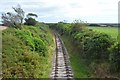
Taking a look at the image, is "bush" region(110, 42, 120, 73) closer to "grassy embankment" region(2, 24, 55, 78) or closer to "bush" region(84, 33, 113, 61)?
"bush" region(84, 33, 113, 61)

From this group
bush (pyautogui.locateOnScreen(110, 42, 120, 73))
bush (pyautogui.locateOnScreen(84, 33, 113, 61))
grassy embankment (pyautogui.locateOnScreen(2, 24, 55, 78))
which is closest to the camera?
bush (pyautogui.locateOnScreen(110, 42, 120, 73))

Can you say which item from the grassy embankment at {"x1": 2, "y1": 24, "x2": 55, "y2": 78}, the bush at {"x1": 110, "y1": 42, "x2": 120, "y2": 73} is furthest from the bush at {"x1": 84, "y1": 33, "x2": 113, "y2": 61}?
the bush at {"x1": 110, "y1": 42, "x2": 120, "y2": 73}

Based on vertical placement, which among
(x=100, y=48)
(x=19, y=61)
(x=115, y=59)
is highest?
(x=100, y=48)

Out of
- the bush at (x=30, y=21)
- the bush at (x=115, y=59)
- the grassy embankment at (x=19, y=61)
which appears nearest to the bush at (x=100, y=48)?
the grassy embankment at (x=19, y=61)

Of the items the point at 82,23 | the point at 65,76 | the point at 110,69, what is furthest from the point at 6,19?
the point at 110,69

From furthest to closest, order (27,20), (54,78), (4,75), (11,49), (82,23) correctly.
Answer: (27,20) → (82,23) → (11,49) → (54,78) → (4,75)

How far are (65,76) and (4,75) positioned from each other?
17.8 ft

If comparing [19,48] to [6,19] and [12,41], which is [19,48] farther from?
[6,19]

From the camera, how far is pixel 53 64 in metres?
29.0

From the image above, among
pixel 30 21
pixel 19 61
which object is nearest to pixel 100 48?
pixel 19 61

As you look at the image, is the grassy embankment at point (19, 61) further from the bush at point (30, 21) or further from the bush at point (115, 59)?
the bush at point (30, 21)

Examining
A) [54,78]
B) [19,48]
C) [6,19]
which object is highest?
[6,19]

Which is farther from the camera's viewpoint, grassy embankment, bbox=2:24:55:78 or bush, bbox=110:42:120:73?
grassy embankment, bbox=2:24:55:78

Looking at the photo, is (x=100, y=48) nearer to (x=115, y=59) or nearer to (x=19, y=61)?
(x=115, y=59)
